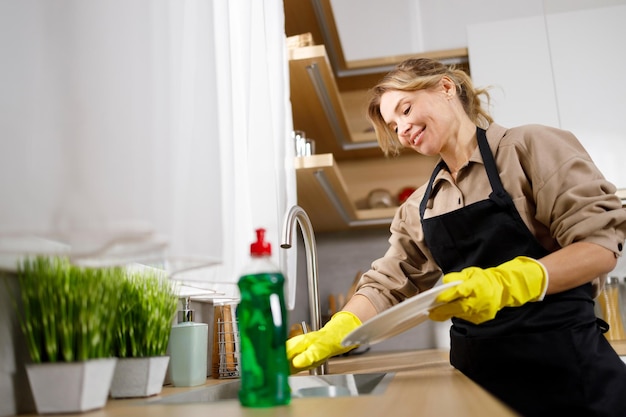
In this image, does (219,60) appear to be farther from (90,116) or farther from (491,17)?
(491,17)

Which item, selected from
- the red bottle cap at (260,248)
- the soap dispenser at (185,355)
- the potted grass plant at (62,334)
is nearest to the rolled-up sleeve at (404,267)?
the soap dispenser at (185,355)

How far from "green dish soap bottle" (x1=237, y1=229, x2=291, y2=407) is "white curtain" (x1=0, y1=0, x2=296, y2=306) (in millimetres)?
127

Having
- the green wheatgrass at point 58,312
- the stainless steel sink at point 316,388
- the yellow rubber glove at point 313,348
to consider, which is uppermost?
the green wheatgrass at point 58,312

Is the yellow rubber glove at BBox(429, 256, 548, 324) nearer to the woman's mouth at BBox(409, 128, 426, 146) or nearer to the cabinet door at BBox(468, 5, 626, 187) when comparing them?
the woman's mouth at BBox(409, 128, 426, 146)

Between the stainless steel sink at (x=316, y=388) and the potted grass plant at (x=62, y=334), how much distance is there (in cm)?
19

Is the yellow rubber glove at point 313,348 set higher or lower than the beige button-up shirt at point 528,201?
lower

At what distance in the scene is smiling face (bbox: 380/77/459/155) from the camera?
1.59 metres

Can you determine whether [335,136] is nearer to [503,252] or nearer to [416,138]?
[416,138]

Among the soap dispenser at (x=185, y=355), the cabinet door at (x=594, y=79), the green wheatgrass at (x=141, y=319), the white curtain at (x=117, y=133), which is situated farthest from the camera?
the cabinet door at (x=594, y=79)

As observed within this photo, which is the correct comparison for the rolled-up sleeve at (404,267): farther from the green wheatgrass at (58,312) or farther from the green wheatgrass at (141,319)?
the green wheatgrass at (58,312)

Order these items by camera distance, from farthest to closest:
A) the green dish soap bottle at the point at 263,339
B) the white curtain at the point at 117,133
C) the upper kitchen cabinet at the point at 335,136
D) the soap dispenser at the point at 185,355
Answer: the upper kitchen cabinet at the point at 335,136
the soap dispenser at the point at 185,355
the green dish soap bottle at the point at 263,339
the white curtain at the point at 117,133

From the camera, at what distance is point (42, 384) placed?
2.29 ft

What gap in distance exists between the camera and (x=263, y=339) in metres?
0.75

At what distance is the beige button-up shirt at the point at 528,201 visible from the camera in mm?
1265
